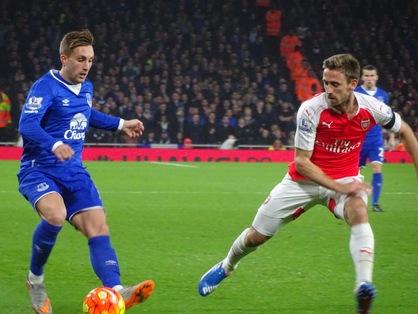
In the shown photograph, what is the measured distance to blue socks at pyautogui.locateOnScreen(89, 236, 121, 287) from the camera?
5527mm

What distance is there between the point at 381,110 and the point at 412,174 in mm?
13746

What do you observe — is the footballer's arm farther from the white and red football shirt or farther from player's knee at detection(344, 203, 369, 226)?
player's knee at detection(344, 203, 369, 226)

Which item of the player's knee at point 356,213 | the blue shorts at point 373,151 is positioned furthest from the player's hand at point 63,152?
the blue shorts at point 373,151

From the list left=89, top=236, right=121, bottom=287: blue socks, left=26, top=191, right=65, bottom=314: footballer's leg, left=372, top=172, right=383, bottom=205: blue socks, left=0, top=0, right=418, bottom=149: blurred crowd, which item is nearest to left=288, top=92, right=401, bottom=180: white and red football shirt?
left=89, top=236, right=121, bottom=287: blue socks

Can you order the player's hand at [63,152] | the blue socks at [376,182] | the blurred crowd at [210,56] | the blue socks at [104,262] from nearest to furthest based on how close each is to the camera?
the player's hand at [63,152] → the blue socks at [104,262] → the blue socks at [376,182] → the blurred crowd at [210,56]

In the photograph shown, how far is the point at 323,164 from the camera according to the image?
6.23 metres

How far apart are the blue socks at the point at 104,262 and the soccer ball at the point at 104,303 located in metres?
0.25

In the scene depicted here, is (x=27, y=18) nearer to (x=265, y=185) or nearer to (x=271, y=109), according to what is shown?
(x=271, y=109)

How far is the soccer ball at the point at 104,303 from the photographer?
5.16 metres

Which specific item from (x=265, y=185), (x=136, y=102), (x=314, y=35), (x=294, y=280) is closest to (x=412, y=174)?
(x=265, y=185)

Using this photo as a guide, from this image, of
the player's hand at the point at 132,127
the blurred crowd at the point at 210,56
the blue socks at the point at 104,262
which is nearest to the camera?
the blue socks at the point at 104,262

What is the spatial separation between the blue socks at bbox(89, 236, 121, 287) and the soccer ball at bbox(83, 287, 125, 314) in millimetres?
247

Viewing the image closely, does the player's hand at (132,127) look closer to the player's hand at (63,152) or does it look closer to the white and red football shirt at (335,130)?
the player's hand at (63,152)

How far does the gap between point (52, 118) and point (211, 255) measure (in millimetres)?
3113
